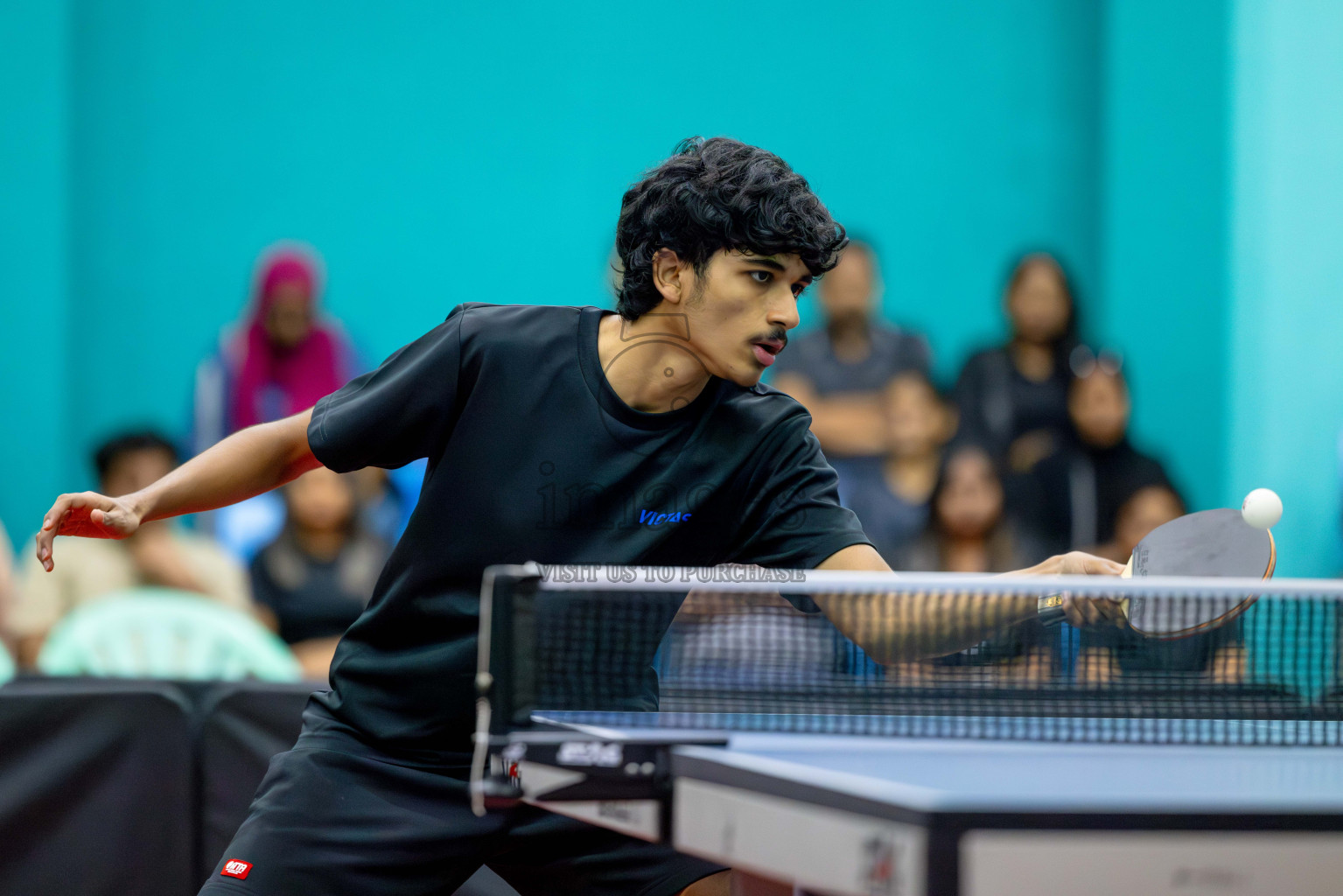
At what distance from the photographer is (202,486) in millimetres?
2262

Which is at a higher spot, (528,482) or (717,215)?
(717,215)

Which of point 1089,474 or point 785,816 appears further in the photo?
point 1089,474

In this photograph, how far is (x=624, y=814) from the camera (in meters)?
1.71

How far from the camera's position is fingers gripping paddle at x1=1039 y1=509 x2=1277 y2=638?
1.92m

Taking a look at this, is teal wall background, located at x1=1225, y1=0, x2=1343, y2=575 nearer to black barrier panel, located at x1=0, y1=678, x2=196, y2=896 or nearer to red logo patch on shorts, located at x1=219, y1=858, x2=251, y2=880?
black barrier panel, located at x1=0, y1=678, x2=196, y2=896

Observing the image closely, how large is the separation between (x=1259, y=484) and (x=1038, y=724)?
4.69 m

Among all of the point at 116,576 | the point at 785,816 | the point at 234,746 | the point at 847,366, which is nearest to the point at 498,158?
the point at 847,366

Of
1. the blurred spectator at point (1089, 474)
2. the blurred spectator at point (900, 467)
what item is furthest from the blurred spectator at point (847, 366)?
the blurred spectator at point (1089, 474)

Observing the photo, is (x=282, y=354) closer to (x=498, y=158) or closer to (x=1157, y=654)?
(x=498, y=158)

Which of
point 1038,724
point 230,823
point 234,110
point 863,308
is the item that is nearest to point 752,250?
point 1038,724

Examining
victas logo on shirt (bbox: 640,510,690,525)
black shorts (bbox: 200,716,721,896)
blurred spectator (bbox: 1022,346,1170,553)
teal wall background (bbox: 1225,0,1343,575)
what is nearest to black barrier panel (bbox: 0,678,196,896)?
black shorts (bbox: 200,716,721,896)

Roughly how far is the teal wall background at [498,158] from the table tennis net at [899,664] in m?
4.84

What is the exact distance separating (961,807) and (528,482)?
3.73 ft

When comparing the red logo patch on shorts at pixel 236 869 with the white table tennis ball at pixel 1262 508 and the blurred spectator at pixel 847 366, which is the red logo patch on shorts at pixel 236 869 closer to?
the white table tennis ball at pixel 1262 508
